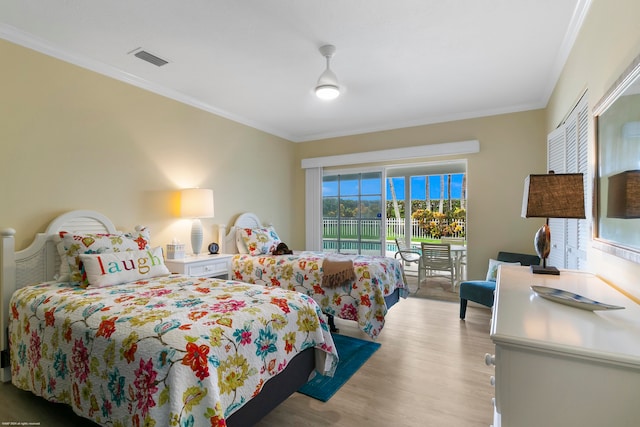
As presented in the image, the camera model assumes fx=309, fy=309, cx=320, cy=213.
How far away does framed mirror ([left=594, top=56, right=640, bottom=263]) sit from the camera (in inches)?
46.0

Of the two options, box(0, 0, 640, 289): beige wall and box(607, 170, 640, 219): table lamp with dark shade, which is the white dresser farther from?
box(0, 0, 640, 289): beige wall

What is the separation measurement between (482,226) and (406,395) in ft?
9.55

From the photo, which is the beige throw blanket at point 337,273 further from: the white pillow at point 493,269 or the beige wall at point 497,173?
the beige wall at point 497,173

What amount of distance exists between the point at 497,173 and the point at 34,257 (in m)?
5.04

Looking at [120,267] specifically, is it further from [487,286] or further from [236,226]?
[487,286]

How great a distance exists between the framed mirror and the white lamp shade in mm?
3365

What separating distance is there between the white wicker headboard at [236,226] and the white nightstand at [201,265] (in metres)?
0.53

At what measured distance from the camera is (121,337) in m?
1.41

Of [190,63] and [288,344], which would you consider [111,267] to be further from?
[190,63]

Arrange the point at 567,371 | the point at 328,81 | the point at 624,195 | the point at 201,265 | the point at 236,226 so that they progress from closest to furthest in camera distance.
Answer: the point at 567,371
the point at 624,195
the point at 328,81
the point at 201,265
the point at 236,226

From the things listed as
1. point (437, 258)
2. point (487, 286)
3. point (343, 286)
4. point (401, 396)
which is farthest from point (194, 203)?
point (437, 258)

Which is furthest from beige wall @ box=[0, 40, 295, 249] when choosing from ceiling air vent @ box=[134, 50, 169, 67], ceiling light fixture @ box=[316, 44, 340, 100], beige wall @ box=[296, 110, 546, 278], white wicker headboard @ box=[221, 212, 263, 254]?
beige wall @ box=[296, 110, 546, 278]

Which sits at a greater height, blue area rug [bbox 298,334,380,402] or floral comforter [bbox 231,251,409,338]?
floral comforter [bbox 231,251,409,338]

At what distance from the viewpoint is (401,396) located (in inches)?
83.1
